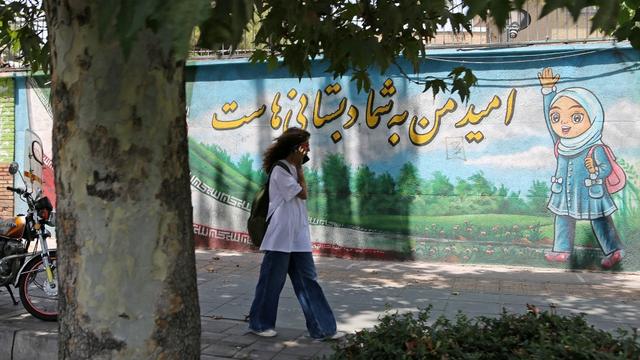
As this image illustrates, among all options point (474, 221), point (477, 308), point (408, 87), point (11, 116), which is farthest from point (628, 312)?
point (11, 116)

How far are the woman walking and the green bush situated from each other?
1.50 metres

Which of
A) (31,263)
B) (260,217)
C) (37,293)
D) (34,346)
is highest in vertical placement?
(260,217)

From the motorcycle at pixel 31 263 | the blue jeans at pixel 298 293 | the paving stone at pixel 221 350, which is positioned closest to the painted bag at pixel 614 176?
the blue jeans at pixel 298 293

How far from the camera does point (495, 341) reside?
3057mm

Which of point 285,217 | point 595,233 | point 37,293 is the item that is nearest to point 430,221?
point 595,233

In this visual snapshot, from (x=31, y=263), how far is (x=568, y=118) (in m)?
7.01

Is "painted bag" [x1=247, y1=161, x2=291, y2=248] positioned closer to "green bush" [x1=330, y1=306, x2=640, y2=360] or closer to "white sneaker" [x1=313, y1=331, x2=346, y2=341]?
"white sneaker" [x1=313, y1=331, x2=346, y2=341]

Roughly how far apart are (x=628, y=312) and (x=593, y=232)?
2347mm

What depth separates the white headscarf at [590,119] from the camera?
26.7 feet

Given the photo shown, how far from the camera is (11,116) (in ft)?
35.6

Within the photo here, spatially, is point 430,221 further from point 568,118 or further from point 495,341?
point 495,341

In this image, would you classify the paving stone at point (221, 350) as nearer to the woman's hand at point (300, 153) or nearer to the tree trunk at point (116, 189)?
the woman's hand at point (300, 153)

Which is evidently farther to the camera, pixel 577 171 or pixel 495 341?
pixel 577 171

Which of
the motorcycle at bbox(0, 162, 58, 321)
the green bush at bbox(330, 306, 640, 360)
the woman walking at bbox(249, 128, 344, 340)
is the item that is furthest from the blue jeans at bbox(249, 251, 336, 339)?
the motorcycle at bbox(0, 162, 58, 321)
